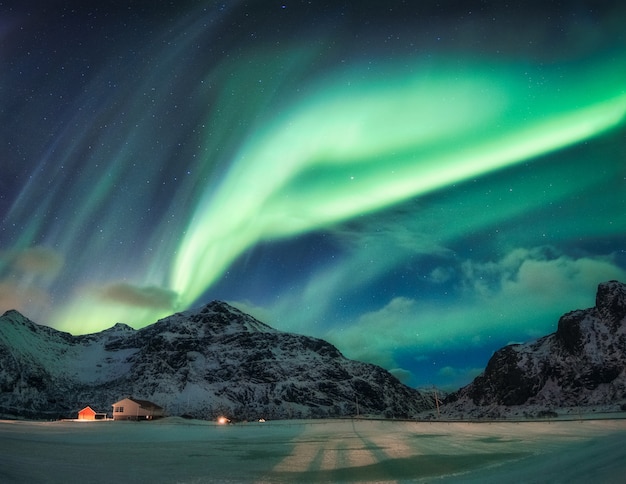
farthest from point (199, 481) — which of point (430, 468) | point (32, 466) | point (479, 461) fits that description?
point (479, 461)

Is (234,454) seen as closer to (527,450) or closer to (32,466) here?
(32,466)

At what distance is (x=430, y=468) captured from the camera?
18.6m

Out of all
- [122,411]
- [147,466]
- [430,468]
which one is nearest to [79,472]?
[147,466]

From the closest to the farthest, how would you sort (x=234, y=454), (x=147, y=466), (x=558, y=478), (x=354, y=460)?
(x=558, y=478)
(x=147, y=466)
(x=354, y=460)
(x=234, y=454)

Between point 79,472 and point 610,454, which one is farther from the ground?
point 79,472

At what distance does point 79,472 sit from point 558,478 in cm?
1550

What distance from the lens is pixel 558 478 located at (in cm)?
1469

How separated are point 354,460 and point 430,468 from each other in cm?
451

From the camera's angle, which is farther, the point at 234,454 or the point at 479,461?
the point at 234,454

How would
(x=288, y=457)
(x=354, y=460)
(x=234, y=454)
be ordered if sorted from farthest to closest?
(x=234, y=454) < (x=288, y=457) < (x=354, y=460)

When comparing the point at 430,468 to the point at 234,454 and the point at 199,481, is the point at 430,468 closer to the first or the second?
the point at 199,481

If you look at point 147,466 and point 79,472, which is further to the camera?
point 147,466

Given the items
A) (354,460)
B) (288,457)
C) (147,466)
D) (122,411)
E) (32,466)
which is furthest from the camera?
(122,411)

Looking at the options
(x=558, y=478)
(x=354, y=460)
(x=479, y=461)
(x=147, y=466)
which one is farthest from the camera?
(x=354, y=460)
